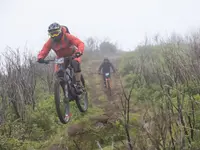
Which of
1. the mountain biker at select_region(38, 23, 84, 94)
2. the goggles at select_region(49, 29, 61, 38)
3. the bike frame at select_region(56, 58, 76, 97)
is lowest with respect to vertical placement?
the bike frame at select_region(56, 58, 76, 97)

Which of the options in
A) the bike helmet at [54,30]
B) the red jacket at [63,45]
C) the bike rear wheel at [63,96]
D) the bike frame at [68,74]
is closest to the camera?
the bike rear wheel at [63,96]

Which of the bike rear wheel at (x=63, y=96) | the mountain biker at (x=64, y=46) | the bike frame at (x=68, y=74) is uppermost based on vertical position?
the mountain biker at (x=64, y=46)

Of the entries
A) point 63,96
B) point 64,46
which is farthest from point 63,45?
point 63,96

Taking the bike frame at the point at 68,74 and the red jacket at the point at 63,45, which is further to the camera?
the red jacket at the point at 63,45

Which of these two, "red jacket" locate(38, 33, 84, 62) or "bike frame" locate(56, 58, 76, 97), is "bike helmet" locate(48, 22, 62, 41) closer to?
"red jacket" locate(38, 33, 84, 62)

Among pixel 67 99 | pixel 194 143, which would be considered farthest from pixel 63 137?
pixel 194 143

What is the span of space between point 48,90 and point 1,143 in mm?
7143

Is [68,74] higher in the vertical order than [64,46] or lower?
lower

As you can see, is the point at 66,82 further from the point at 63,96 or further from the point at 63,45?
the point at 63,45

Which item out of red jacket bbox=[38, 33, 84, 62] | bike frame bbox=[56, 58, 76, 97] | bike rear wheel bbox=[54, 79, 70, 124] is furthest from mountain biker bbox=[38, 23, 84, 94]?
bike rear wheel bbox=[54, 79, 70, 124]

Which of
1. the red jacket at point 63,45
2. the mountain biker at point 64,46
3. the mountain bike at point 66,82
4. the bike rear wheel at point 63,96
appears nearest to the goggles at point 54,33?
the mountain biker at point 64,46

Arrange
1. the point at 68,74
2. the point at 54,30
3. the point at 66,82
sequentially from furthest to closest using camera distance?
the point at 68,74 → the point at 66,82 → the point at 54,30

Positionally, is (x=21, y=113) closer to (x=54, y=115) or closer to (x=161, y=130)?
(x=54, y=115)

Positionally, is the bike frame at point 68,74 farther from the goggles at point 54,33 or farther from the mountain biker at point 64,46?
the goggles at point 54,33
